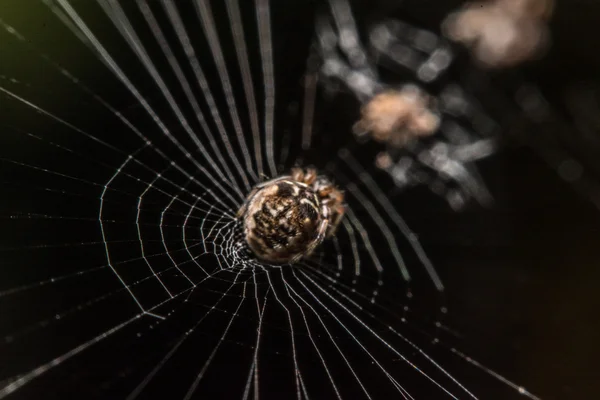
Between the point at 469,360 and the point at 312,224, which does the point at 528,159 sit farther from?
the point at 312,224

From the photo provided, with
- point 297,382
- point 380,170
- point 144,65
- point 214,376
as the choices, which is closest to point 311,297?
point 297,382

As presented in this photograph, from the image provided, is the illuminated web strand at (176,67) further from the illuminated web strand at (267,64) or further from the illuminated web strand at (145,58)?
the illuminated web strand at (267,64)

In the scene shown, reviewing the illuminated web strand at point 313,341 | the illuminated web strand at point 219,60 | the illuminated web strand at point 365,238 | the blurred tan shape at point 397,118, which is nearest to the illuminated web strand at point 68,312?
the illuminated web strand at point 313,341

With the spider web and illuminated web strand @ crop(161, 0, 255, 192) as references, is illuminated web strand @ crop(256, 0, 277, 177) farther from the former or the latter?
illuminated web strand @ crop(161, 0, 255, 192)

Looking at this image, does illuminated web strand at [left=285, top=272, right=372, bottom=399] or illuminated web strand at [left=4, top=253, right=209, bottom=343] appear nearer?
illuminated web strand at [left=4, top=253, right=209, bottom=343]

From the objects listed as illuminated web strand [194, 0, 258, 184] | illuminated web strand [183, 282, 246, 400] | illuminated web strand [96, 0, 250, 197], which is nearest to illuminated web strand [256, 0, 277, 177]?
illuminated web strand [194, 0, 258, 184]

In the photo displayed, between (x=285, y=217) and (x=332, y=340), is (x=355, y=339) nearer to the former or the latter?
(x=332, y=340)

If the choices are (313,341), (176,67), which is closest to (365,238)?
(313,341)
